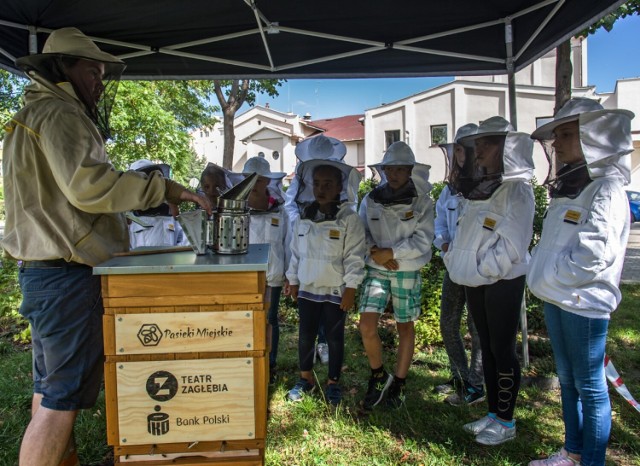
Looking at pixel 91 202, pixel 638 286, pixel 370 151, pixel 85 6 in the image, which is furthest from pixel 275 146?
pixel 91 202

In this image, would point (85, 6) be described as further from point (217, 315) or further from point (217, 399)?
point (217, 399)

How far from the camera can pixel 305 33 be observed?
3766 millimetres

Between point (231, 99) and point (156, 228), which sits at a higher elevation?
point (231, 99)

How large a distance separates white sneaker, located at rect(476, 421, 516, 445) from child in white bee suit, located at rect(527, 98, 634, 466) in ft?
1.23

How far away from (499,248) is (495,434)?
1.19 m

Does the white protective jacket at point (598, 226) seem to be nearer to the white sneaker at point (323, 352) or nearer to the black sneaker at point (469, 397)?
the black sneaker at point (469, 397)

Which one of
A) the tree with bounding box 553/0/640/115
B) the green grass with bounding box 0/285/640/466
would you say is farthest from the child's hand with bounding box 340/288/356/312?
the tree with bounding box 553/0/640/115

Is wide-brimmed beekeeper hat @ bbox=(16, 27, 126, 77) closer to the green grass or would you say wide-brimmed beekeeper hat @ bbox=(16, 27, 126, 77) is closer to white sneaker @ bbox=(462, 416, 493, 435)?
the green grass

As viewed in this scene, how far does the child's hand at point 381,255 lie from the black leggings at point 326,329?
0.46m

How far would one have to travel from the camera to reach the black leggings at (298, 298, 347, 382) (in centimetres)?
340

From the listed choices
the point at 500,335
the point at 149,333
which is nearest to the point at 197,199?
the point at 149,333

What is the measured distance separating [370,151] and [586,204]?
22.1 m

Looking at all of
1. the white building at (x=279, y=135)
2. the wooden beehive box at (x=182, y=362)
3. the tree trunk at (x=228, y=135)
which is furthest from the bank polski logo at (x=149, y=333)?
the white building at (x=279, y=135)

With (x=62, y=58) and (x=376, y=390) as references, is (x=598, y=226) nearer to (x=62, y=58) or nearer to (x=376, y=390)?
(x=376, y=390)
